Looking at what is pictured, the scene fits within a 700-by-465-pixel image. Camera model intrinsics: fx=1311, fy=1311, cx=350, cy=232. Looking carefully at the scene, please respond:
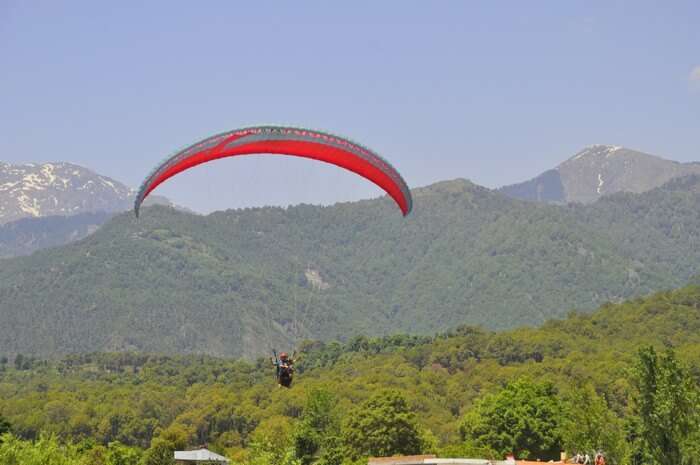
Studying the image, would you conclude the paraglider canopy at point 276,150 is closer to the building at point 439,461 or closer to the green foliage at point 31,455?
the green foliage at point 31,455

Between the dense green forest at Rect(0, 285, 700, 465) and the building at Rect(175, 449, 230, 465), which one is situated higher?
the dense green forest at Rect(0, 285, 700, 465)

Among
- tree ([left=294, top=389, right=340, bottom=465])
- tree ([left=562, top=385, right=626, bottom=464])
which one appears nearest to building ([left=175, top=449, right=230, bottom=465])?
tree ([left=294, top=389, right=340, bottom=465])

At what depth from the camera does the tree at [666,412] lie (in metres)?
56.8

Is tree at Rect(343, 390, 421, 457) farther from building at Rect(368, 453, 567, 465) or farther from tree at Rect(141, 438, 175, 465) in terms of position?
building at Rect(368, 453, 567, 465)

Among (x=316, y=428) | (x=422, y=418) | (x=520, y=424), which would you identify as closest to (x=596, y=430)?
(x=520, y=424)

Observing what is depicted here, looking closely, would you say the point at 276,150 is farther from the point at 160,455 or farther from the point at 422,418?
the point at 422,418

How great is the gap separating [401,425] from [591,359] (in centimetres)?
7931

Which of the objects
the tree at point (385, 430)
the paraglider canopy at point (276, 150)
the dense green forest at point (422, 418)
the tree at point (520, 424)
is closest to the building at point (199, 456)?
the dense green forest at point (422, 418)

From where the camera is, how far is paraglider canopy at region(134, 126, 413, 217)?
145 feet

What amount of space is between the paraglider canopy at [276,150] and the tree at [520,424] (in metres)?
60.3

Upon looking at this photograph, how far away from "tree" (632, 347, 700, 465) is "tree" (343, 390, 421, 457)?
166 feet

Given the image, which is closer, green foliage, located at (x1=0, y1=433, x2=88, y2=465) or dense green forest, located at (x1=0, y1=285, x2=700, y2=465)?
green foliage, located at (x1=0, y1=433, x2=88, y2=465)

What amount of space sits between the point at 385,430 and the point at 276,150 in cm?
6733

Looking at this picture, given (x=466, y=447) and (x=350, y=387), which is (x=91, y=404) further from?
(x=466, y=447)
